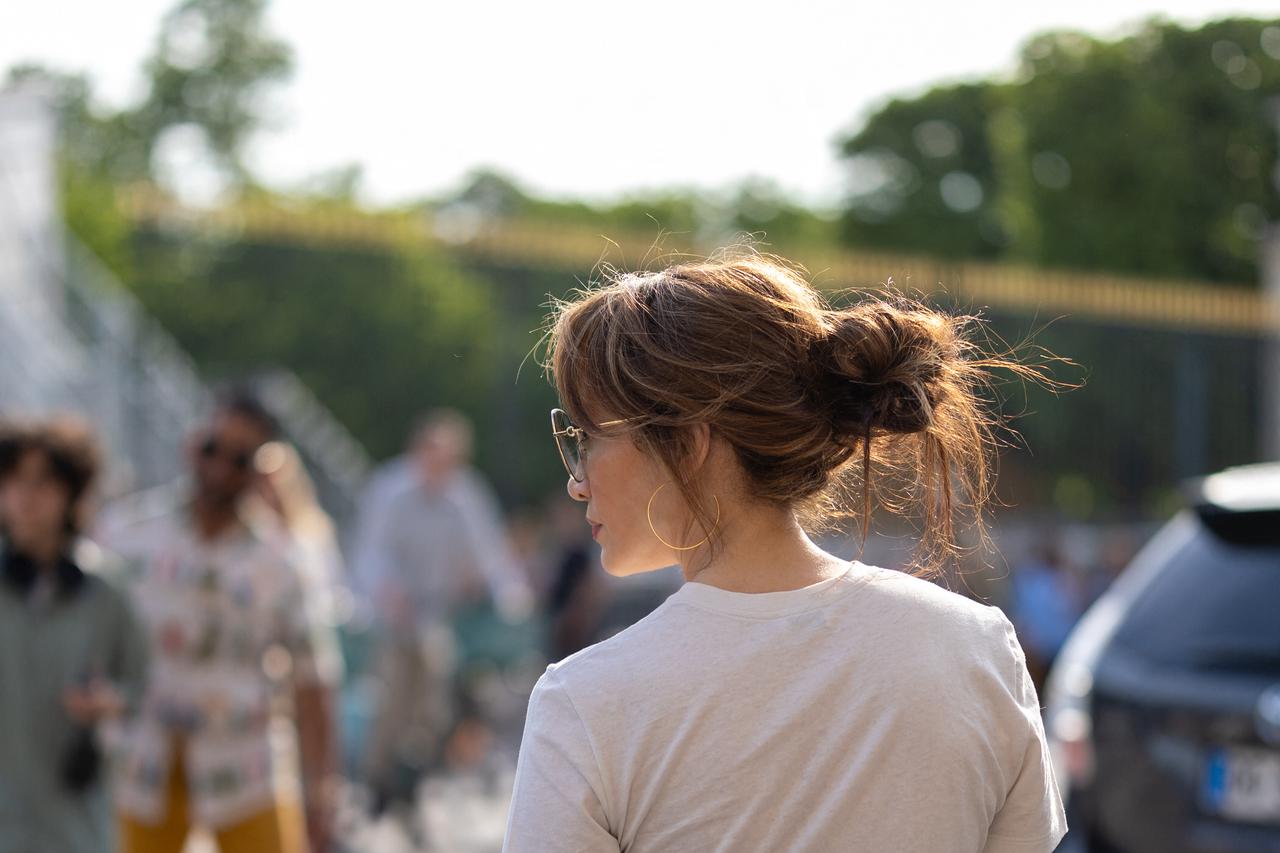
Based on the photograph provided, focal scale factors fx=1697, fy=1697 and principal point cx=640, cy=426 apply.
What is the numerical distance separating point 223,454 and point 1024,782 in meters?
3.44

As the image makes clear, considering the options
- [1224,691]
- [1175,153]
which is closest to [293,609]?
[1224,691]

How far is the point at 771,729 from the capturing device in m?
1.60

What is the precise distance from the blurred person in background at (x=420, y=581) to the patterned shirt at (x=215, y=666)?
4225mm

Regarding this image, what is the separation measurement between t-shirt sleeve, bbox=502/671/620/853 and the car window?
2968 millimetres

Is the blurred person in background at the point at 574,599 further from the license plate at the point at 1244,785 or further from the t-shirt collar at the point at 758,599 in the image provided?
the t-shirt collar at the point at 758,599

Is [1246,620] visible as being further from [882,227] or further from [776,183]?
[776,183]

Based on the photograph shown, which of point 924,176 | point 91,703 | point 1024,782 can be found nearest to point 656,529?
point 1024,782

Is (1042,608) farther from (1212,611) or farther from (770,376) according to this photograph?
(770,376)

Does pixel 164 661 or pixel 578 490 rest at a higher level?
pixel 578 490

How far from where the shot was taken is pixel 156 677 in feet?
15.0

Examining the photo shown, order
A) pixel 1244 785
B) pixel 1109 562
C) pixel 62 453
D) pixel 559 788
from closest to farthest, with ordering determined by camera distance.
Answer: pixel 559 788, pixel 1244 785, pixel 62 453, pixel 1109 562

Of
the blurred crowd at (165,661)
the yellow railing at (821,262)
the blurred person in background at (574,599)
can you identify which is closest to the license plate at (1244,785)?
the blurred crowd at (165,661)

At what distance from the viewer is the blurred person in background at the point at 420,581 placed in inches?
355

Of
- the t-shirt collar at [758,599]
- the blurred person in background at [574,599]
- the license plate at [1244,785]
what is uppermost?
the t-shirt collar at [758,599]
